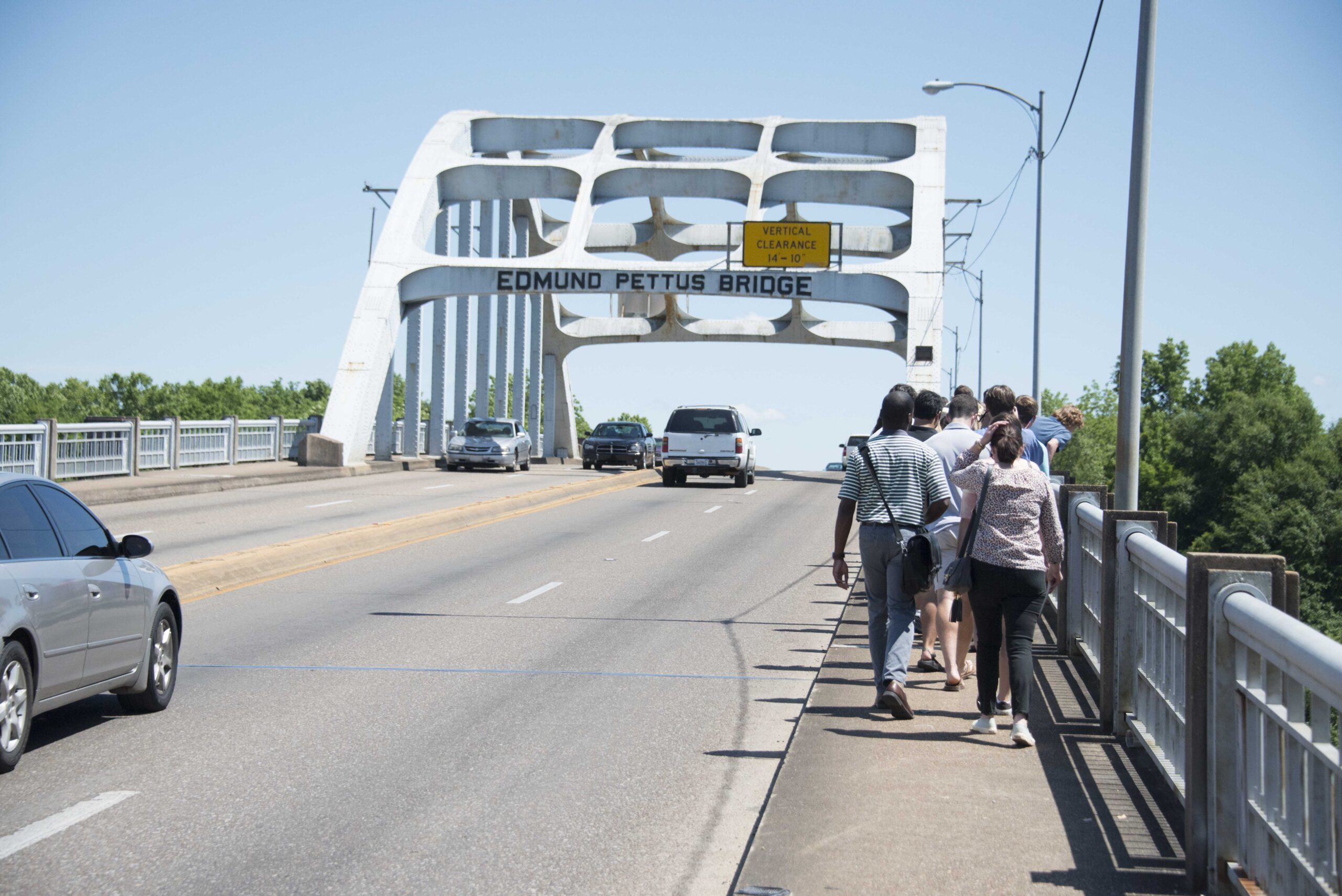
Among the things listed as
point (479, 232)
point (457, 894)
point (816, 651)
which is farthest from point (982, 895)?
point (479, 232)

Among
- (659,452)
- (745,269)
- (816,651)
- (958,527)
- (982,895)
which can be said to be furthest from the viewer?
(745,269)

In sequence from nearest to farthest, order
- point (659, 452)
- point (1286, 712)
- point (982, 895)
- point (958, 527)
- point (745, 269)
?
point (1286, 712), point (982, 895), point (958, 527), point (659, 452), point (745, 269)

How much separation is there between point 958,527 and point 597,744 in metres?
2.79

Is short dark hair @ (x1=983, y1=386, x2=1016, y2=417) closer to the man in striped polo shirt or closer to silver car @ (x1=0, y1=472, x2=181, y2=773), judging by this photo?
the man in striped polo shirt

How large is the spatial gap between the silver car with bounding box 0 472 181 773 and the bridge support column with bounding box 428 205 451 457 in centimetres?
4581

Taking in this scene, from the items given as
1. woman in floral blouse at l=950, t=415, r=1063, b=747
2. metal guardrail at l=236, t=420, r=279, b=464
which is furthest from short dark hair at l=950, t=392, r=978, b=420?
metal guardrail at l=236, t=420, r=279, b=464

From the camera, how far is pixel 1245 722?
4488mm

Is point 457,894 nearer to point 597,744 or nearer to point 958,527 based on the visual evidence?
point 597,744

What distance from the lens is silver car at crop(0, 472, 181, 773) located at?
6.38 meters

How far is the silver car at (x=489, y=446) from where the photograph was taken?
44.7m

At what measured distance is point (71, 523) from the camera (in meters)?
7.35

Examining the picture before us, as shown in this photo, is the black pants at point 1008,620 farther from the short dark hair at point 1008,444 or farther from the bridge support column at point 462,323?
the bridge support column at point 462,323

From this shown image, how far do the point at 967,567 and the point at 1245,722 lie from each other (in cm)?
277

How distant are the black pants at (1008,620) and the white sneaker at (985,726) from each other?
0.03 metres
